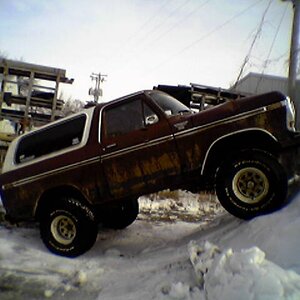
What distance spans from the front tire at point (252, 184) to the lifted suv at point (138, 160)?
0.5 inches

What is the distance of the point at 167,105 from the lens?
5449mm

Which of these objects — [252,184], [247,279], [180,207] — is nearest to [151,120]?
[252,184]

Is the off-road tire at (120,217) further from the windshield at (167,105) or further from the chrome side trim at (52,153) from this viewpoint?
the windshield at (167,105)

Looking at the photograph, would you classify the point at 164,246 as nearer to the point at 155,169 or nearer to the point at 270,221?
the point at 155,169

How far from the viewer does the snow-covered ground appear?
2943mm

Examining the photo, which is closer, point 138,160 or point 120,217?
point 138,160

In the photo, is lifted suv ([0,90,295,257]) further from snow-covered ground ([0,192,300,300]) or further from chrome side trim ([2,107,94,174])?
snow-covered ground ([0,192,300,300])

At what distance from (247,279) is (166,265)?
1805 mm

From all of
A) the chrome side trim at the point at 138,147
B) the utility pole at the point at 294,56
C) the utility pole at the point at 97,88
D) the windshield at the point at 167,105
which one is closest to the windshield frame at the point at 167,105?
the windshield at the point at 167,105

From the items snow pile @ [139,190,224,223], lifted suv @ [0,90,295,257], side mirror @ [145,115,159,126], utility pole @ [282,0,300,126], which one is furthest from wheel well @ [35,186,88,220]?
utility pole @ [282,0,300,126]

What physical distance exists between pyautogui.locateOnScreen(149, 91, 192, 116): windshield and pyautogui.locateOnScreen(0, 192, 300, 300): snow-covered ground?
192 centimetres

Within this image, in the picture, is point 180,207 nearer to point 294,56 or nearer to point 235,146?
point 294,56

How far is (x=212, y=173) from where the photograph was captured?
497 centimetres

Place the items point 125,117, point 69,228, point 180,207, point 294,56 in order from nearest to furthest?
point 125,117
point 69,228
point 180,207
point 294,56
